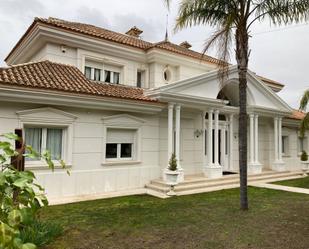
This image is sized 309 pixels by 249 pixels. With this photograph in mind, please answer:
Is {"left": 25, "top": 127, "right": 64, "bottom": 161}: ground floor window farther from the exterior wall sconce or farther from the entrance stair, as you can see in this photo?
the exterior wall sconce

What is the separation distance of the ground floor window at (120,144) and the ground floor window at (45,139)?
2.13 metres

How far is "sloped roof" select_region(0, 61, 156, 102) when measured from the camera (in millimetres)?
9320

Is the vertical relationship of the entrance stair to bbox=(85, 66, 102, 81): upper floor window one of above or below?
below

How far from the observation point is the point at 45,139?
10.1 m

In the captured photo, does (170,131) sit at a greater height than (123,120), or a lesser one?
lesser

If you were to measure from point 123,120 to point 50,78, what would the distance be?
3536 millimetres

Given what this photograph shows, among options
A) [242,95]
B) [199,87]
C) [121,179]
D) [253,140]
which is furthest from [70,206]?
[253,140]

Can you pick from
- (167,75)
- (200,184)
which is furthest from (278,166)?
(167,75)

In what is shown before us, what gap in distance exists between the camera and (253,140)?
1683cm

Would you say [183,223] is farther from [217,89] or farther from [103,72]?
[103,72]

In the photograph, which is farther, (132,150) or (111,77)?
(111,77)

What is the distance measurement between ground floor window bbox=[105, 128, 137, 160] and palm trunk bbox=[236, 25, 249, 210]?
5.58 m

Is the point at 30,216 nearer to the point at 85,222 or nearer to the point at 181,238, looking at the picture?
the point at 181,238

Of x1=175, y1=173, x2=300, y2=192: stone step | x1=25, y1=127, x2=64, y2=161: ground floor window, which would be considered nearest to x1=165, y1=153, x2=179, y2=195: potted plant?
x1=175, y1=173, x2=300, y2=192: stone step
